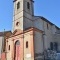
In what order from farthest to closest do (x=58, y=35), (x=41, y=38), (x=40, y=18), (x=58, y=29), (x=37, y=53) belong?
(x=58, y=29) → (x=58, y=35) → (x=40, y=18) → (x=41, y=38) → (x=37, y=53)

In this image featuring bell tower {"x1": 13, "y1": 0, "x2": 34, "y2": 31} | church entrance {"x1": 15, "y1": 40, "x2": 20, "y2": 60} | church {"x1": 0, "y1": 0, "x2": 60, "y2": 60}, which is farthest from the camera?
bell tower {"x1": 13, "y1": 0, "x2": 34, "y2": 31}

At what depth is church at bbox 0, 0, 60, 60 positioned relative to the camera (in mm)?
31172

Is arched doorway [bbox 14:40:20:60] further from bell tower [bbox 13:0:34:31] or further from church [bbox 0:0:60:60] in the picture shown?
bell tower [bbox 13:0:34:31]

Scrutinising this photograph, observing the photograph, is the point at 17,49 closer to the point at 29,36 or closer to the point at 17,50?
the point at 17,50

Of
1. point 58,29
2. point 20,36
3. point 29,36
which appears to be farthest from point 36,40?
point 58,29

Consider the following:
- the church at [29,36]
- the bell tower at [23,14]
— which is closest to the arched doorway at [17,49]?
the church at [29,36]

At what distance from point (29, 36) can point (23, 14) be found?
5.70 meters

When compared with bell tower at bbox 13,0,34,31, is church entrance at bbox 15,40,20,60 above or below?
below

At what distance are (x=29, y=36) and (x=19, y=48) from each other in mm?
3868

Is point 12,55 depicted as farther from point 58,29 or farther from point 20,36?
point 58,29

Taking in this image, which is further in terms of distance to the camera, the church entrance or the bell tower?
the bell tower

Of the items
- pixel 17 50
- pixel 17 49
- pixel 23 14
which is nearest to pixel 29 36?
pixel 17 49

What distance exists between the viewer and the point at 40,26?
34.8 metres

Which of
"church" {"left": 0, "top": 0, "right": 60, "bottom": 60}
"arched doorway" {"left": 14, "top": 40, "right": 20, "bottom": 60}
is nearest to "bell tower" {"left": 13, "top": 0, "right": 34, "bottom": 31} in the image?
"church" {"left": 0, "top": 0, "right": 60, "bottom": 60}
